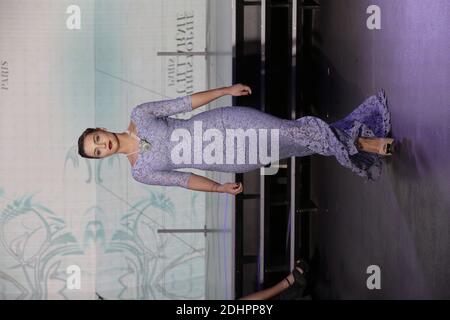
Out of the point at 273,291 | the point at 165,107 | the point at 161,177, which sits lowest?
the point at 273,291

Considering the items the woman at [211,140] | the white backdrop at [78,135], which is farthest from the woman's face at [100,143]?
the white backdrop at [78,135]

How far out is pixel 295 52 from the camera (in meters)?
3.18

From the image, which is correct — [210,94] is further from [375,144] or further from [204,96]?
[375,144]

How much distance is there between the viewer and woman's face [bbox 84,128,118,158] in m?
2.47

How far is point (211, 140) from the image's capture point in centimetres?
256

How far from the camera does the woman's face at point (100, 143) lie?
8.09 ft

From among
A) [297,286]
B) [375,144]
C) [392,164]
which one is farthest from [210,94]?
[297,286]

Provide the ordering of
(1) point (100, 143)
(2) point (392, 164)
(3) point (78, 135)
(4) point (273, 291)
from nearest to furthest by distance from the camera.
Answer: (1) point (100, 143) < (2) point (392, 164) < (4) point (273, 291) < (3) point (78, 135)

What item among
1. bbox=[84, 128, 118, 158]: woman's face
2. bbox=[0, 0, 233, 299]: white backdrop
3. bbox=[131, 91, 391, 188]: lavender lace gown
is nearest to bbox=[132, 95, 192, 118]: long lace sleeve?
bbox=[131, 91, 391, 188]: lavender lace gown

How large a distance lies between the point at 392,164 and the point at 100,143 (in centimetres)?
124

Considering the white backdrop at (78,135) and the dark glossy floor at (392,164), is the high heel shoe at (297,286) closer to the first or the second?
the dark glossy floor at (392,164)

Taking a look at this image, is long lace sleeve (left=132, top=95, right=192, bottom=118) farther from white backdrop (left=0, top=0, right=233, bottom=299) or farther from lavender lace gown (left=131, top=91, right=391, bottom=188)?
white backdrop (left=0, top=0, right=233, bottom=299)
